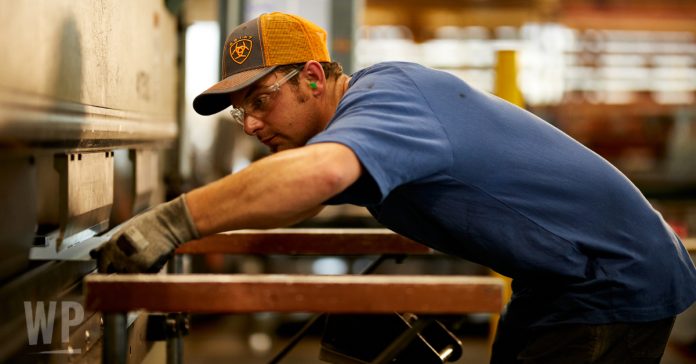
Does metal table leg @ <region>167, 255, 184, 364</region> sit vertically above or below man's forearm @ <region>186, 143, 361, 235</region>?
below

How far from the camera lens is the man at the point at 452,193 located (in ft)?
5.24

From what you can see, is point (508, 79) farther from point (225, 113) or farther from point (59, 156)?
point (225, 113)

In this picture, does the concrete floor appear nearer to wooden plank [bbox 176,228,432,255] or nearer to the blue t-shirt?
wooden plank [bbox 176,228,432,255]

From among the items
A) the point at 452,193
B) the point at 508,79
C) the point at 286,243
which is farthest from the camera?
the point at 508,79

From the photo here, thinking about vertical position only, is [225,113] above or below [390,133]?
below

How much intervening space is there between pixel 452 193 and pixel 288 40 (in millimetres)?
593

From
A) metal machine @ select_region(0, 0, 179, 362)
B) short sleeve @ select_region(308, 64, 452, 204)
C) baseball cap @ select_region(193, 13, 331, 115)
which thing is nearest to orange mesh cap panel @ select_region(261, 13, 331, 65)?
baseball cap @ select_region(193, 13, 331, 115)

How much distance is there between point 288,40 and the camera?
81.0 inches

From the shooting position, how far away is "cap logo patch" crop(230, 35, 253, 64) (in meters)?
2.02

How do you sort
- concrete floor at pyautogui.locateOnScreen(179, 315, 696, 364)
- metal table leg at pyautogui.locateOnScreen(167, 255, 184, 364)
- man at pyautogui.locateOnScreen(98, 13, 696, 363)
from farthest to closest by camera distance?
concrete floor at pyautogui.locateOnScreen(179, 315, 696, 364), metal table leg at pyautogui.locateOnScreen(167, 255, 184, 364), man at pyautogui.locateOnScreen(98, 13, 696, 363)

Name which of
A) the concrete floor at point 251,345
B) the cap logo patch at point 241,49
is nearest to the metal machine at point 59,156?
the cap logo patch at point 241,49

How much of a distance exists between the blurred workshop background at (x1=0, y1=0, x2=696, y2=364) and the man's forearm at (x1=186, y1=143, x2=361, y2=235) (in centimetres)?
42

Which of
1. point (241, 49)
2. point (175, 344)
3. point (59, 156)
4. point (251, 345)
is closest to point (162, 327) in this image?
point (175, 344)

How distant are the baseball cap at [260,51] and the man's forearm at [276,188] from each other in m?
0.42
